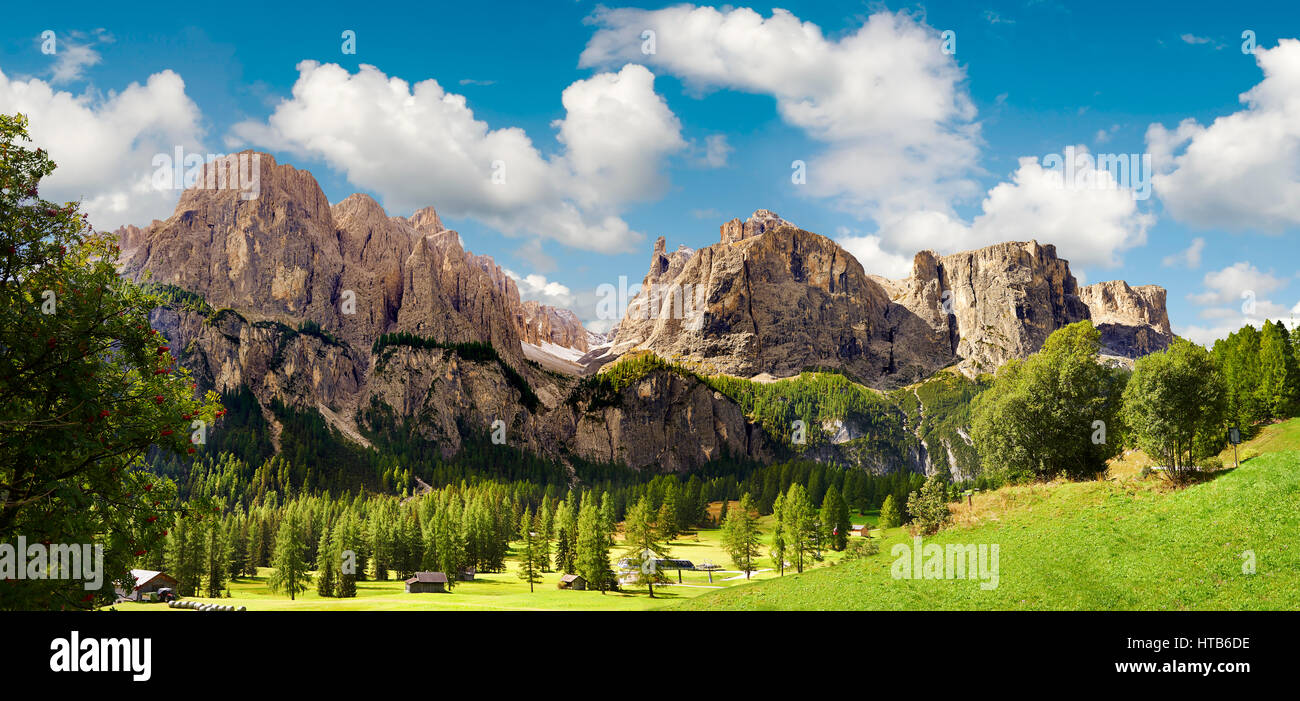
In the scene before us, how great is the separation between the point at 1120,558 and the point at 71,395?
39.2 metres

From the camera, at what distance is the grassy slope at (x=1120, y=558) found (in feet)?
87.0

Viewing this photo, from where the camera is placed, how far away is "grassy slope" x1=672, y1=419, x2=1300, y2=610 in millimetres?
26531

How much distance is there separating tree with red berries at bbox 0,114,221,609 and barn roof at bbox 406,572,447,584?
242 ft

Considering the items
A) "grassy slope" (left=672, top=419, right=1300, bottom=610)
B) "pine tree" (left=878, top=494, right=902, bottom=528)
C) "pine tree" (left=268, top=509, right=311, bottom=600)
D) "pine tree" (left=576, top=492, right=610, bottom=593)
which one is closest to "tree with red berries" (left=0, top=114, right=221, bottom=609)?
"grassy slope" (left=672, top=419, right=1300, bottom=610)

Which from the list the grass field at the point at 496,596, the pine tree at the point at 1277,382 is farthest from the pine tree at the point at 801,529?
the pine tree at the point at 1277,382

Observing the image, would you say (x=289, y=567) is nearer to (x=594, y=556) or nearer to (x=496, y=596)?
(x=496, y=596)

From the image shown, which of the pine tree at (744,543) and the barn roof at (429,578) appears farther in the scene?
the pine tree at (744,543)

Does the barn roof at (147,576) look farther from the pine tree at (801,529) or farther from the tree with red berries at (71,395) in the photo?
the pine tree at (801,529)

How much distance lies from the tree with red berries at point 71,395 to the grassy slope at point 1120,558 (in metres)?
28.9

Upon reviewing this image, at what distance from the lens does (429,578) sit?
85.9 metres
